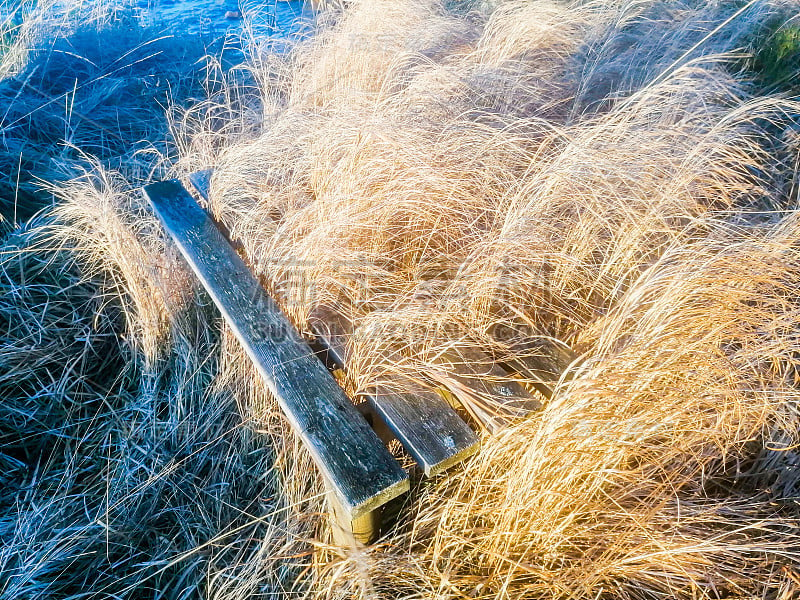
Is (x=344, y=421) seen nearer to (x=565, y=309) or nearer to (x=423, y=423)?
(x=423, y=423)

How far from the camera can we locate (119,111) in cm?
329

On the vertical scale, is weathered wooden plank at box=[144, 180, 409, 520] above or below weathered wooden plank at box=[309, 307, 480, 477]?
above

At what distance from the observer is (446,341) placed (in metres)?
1.35

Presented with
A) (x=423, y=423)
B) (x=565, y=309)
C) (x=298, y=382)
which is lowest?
(x=565, y=309)

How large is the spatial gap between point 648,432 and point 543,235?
28.2 inches

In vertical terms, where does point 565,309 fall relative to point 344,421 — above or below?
below

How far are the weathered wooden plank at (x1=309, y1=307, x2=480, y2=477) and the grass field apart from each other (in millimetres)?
44

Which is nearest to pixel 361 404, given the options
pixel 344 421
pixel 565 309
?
pixel 344 421

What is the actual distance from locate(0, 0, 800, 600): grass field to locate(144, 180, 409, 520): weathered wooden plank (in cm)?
9

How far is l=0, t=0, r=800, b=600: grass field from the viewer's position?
1.15m

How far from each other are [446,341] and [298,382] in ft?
1.26

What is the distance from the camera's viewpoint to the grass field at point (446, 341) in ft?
3.76

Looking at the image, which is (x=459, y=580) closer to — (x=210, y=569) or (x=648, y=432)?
(x=648, y=432)

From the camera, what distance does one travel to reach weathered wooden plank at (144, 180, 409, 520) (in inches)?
42.4
